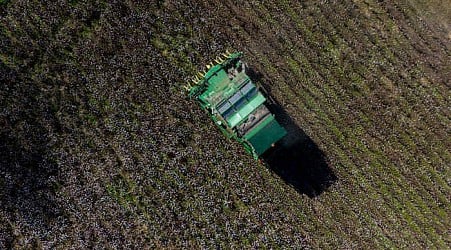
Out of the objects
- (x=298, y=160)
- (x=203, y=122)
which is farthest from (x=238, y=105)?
(x=298, y=160)

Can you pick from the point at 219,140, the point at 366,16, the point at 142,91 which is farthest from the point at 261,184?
the point at 366,16

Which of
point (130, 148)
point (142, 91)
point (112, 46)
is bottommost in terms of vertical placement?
point (130, 148)

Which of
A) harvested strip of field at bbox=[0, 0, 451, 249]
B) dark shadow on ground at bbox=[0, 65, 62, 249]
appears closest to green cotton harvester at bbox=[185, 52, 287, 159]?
harvested strip of field at bbox=[0, 0, 451, 249]

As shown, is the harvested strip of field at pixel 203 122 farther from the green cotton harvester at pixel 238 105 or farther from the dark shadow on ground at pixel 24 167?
the green cotton harvester at pixel 238 105

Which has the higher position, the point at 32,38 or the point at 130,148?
the point at 32,38

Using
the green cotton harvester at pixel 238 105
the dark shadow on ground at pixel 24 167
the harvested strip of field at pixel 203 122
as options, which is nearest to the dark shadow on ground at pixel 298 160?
the harvested strip of field at pixel 203 122

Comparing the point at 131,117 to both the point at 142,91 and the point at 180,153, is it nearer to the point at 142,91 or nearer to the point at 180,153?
the point at 142,91
